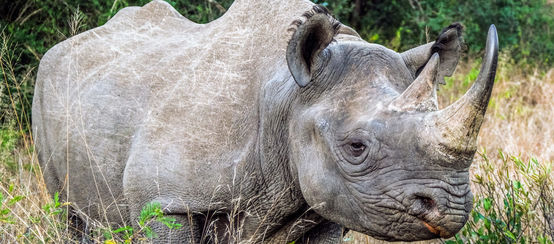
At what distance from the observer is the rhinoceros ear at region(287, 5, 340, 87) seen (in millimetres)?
4094

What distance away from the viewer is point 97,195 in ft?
17.5

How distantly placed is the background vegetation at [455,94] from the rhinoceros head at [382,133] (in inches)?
34.3

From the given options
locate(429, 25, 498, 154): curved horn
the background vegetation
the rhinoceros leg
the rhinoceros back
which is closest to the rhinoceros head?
locate(429, 25, 498, 154): curved horn

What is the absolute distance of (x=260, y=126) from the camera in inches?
179

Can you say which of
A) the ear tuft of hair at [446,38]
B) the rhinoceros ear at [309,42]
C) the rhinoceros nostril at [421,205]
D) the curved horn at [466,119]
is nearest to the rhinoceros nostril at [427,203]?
the rhinoceros nostril at [421,205]

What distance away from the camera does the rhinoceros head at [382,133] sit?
11.6ft

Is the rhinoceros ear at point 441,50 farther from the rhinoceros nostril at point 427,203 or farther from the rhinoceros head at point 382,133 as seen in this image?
the rhinoceros nostril at point 427,203

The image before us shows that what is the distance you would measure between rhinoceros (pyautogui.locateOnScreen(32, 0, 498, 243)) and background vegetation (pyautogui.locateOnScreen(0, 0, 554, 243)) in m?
0.26

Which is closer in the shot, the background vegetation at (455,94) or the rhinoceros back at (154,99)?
the rhinoceros back at (154,99)

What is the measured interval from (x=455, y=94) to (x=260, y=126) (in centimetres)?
540

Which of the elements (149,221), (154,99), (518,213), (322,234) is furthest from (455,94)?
(149,221)

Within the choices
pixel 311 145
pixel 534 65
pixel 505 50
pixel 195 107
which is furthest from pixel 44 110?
pixel 534 65

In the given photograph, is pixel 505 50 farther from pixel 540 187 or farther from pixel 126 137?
pixel 126 137

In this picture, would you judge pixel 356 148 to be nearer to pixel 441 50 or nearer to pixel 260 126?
pixel 260 126
